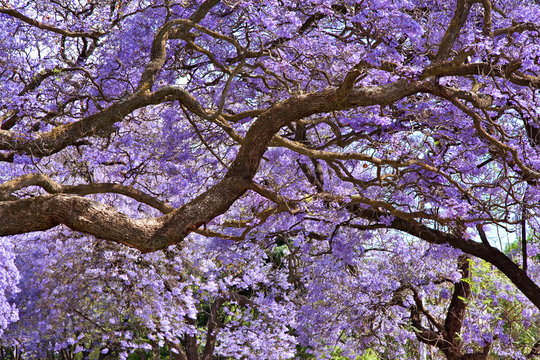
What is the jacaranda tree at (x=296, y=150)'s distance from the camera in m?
5.94

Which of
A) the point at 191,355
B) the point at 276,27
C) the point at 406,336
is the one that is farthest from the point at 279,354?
the point at 276,27

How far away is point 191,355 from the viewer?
1380 centimetres

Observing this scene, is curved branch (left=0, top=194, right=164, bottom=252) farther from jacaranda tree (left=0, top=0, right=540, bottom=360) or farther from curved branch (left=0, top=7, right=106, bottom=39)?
curved branch (left=0, top=7, right=106, bottom=39)

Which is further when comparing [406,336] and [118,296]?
[118,296]

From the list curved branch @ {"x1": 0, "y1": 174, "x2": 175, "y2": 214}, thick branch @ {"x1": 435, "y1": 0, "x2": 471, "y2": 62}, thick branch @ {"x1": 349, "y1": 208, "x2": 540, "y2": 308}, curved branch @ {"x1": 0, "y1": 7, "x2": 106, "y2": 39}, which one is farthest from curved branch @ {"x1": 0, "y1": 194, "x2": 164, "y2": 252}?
thick branch @ {"x1": 349, "y1": 208, "x2": 540, "y2": 308}

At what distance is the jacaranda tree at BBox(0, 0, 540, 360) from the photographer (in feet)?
19.5

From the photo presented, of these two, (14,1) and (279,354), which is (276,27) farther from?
(279,354)

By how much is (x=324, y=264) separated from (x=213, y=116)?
14.7ft

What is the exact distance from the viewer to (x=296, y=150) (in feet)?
22.0

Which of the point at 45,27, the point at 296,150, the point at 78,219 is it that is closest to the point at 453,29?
the point at 296,150

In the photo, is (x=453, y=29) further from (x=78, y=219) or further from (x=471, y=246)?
(x=78, y=219)

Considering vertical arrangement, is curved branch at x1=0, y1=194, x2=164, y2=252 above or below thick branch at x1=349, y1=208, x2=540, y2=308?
below

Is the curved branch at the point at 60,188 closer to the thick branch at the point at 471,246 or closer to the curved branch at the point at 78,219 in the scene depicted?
the curved branch at the point at 78,219

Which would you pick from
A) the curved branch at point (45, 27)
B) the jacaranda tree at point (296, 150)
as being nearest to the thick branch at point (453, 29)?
the jacaranda tree at point (296, 150)
